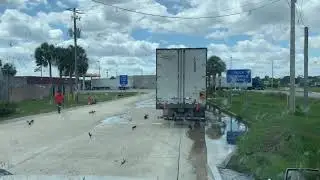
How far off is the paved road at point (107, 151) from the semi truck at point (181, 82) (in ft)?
10.5

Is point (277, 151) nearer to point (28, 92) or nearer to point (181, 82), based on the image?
point (181, 82)

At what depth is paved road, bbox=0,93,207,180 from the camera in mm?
13648

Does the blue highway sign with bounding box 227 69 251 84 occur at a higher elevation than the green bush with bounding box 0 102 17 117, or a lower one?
higher

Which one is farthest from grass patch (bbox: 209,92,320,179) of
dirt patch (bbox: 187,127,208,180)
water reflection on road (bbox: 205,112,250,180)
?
dirt patch (bbox: 187,127,208,180)

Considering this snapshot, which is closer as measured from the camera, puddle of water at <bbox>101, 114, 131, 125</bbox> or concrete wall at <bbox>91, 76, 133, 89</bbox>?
puddle of water at <bbox>101, 114, 131, 125</bbox>

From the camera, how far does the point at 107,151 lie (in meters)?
17.8

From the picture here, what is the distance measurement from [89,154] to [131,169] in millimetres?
3454

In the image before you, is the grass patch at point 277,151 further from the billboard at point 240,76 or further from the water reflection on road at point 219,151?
the billboard at point 240,76

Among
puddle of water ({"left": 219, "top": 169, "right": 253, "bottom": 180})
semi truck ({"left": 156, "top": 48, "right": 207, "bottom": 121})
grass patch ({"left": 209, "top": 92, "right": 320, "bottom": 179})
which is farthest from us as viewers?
semi truck ({"left": 156, "top": 48, "right": 207, "bottom": 121})

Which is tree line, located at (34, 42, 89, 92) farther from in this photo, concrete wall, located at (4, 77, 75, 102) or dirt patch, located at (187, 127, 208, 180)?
dirt patch, located at (187, 127, 208, 180)

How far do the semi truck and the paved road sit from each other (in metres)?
3.21

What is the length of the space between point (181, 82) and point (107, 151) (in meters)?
14.0

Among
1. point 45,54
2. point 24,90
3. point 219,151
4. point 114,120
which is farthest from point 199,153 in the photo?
point 45,54

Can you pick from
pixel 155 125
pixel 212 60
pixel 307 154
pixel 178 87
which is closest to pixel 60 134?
pixel 155 125
